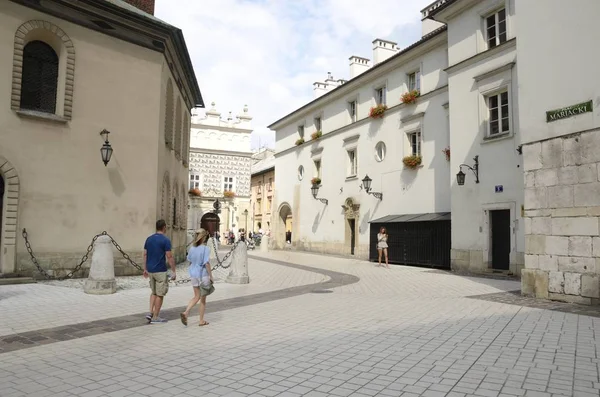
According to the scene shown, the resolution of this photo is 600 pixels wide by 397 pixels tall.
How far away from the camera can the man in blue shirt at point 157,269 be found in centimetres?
738

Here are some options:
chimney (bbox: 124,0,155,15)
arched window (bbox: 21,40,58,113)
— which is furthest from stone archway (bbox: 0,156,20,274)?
chimney (bbox: 124,0,155,15)

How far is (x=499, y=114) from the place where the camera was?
16.1m

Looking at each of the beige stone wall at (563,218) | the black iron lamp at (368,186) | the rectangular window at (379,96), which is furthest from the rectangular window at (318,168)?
the beige stone wall at (563,218)

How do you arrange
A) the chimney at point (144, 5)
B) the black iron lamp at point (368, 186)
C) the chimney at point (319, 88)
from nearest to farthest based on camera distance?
1. the chimney at point (144, 5)
2. the black iron lamp at point (368, 186)
3. the chimney at point (319, 88)

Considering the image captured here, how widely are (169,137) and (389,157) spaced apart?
1154cm

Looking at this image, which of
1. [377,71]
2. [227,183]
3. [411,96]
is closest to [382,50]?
[377,71]

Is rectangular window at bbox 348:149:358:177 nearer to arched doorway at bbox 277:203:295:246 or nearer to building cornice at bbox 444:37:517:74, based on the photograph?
arched doorway at bbox 277:203:295:246

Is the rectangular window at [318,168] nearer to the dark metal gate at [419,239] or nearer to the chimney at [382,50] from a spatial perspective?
the chimney at [382,50]

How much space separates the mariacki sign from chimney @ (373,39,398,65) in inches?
750

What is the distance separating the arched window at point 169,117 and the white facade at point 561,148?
464 inches

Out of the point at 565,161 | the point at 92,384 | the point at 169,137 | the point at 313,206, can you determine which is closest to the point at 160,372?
the point at 92,384

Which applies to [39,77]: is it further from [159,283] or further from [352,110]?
[352,110]

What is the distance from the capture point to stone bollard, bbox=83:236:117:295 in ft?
33.4

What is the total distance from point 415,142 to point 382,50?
28.5 ft
